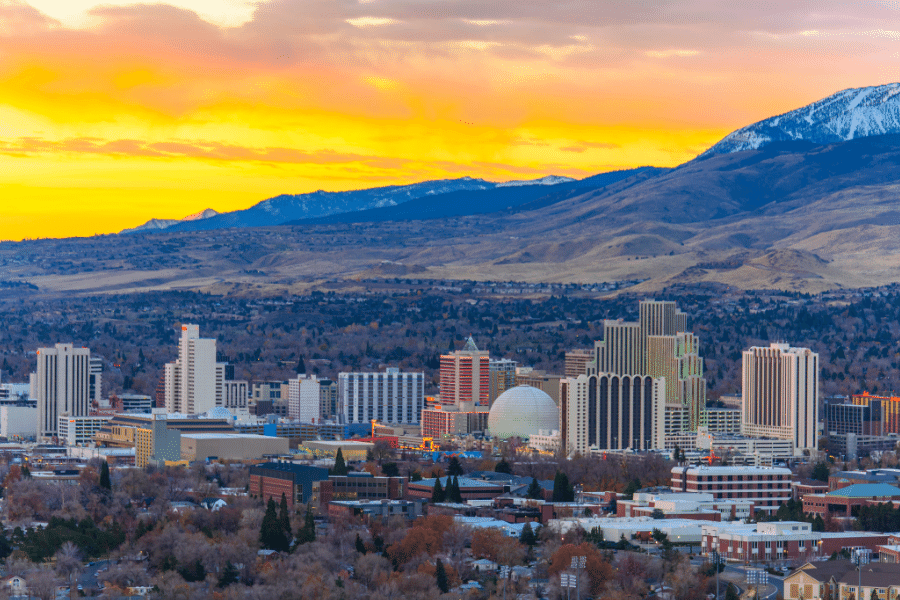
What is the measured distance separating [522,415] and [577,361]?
24.3 metres

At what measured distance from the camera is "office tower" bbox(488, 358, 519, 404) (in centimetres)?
16938

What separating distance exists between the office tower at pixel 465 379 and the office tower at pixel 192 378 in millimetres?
18788

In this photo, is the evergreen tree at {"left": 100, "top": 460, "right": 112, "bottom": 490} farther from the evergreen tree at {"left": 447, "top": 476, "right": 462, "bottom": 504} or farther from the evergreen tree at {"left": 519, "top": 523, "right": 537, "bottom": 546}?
the evergreen tree at {"left": 519, "top": 523, "right": 537, "bottom": 546}

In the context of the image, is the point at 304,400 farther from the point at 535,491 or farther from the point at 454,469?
the point at 535,491

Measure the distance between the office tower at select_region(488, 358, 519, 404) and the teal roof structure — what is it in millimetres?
69128

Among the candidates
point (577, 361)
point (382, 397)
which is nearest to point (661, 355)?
point (577, 361)

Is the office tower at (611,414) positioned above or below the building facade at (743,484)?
above

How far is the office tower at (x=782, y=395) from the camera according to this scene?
147 metres

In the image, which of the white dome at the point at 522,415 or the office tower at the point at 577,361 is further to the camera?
the office tower at the point at 577,361

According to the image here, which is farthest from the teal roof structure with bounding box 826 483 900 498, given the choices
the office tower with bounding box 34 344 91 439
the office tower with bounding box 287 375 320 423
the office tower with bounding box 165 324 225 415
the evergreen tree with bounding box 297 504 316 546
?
the office tower with bounding box 287 375 320 423

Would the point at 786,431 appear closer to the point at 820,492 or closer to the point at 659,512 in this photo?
the point at 820,492

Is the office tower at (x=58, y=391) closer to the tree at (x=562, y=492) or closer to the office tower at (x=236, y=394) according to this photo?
the office tower at (x=236, y=394)

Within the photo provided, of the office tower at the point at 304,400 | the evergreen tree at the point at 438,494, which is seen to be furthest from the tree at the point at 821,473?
the office tower at the point at 304,400

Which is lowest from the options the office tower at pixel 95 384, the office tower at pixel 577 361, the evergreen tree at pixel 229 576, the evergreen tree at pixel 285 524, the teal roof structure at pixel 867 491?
the evergreen tree at pixel 229 576
